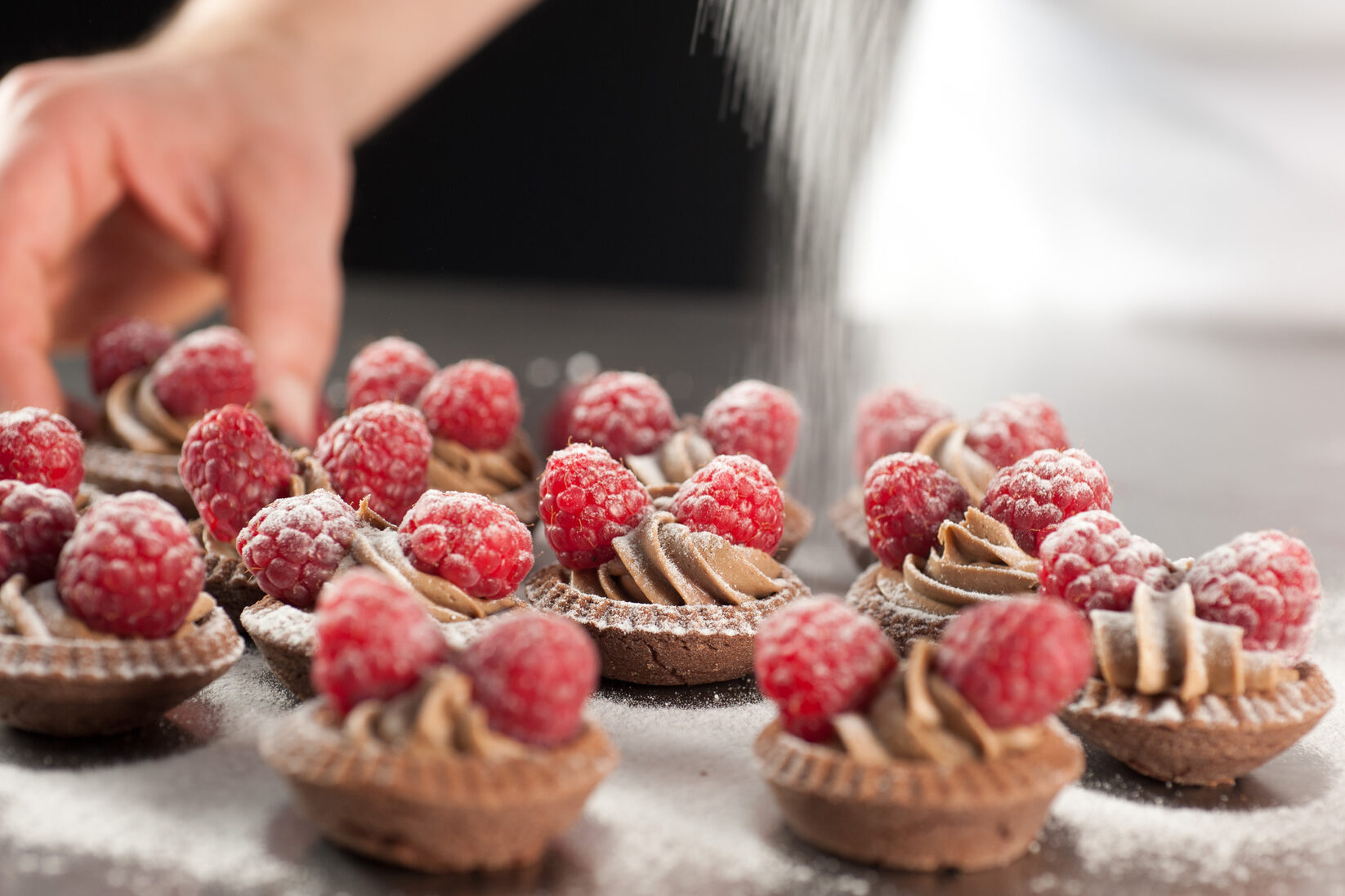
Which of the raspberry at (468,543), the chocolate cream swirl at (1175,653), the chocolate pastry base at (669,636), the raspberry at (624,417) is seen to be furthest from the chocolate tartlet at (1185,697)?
the raspberry at (624,417)

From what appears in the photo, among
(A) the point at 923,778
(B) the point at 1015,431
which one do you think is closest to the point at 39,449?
(A) the point at 923,778

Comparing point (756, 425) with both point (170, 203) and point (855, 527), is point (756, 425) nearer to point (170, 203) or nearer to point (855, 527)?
point (855, 527)

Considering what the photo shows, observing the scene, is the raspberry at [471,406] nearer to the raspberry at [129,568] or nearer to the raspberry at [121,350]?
the raspberry at [121,350]

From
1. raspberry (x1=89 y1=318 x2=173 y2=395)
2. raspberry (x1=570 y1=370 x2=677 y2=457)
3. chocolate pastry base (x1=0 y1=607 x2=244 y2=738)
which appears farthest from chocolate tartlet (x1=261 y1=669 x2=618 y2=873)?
raspberry (x1=89 y1=318 x2=173 y2=395)

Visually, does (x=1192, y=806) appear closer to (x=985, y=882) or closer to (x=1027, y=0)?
(x=985, y=882)

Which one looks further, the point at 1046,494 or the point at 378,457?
the point at 378,457

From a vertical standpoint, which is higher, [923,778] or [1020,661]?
[1020,661]

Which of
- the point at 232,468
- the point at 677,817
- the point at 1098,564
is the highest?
the point at 1098,564
